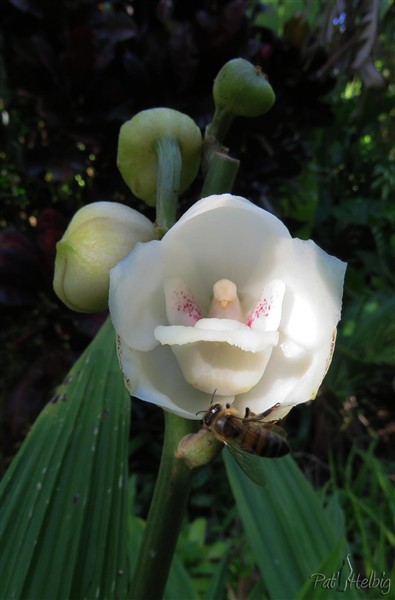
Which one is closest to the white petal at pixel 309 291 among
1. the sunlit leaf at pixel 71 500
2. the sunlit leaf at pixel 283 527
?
the sunlit leaf at pixel 71 500

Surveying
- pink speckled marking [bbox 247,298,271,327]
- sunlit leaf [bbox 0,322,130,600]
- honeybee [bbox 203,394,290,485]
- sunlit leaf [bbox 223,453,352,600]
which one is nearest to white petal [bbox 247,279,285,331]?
pink speckled marking [bbox 247,298,271,327]

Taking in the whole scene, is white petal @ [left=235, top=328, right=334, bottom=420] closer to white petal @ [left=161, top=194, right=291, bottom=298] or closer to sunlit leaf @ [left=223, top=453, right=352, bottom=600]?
white petal @ [left=161, top=194, right=291, bottom=298]

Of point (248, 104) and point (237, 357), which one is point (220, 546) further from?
point (248, 104)

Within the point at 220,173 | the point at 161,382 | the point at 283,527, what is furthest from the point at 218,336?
the point at 283,527

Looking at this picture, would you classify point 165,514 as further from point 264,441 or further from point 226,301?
point 226,301

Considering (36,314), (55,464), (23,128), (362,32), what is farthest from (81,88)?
(55,464)
